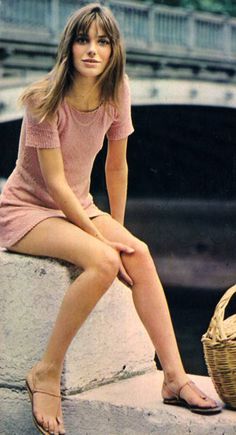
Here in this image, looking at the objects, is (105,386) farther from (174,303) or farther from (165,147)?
(165,147)

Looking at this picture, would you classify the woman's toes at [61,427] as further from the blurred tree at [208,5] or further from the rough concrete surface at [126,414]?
the blurred tree at [208,5]

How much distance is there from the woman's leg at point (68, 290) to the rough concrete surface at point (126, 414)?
128 millimetres

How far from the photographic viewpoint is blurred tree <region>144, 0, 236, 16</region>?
21594 mm

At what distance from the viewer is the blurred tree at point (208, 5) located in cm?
2159

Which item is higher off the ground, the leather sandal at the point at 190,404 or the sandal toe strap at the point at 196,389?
the sandal toe strap at the point at 196,389

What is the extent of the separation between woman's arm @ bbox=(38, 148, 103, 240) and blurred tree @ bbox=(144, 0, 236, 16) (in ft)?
63.0

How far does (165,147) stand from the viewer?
16641mm

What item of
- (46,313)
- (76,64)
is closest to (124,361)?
(46,313)

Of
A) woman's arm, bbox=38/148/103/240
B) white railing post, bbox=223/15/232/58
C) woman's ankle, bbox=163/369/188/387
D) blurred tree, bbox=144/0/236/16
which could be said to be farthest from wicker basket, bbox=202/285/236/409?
blurred tree, bbox=144/0/236/16

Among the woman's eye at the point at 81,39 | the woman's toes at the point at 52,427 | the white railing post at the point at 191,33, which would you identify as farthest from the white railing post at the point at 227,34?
the woman's toes at the point at 52,427

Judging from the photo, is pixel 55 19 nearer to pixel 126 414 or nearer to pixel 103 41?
pixel 103 41

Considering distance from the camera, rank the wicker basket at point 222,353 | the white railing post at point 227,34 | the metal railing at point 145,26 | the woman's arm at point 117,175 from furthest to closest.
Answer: the white railing post at point 227,34
the metal railing at point 145,26
the woman's arm at point 117,175
the wicker basket at point 222,353

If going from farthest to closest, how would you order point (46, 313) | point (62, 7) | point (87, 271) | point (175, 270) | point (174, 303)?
point (62, 7)
point (175, 270)
point (174, 303)
point (46, 313)
point (87, 271)

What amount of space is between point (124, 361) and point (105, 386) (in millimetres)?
114
